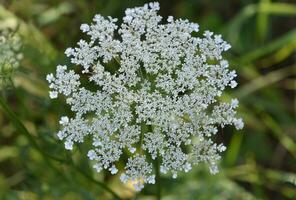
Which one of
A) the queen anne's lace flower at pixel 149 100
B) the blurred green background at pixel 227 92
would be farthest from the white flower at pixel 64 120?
the blurred green background at pixel 227 92

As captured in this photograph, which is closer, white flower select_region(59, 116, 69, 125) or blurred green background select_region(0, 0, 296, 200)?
white flower select_region(59, 116, 69, 125)

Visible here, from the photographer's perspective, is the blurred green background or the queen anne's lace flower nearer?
the queen anne's lace flower

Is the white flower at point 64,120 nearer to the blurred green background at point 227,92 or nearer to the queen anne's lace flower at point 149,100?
the queen anne's lace flower at point 149,100

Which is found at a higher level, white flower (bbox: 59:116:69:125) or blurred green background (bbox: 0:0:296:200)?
blurred green background (bbox: 0:0:296:200)

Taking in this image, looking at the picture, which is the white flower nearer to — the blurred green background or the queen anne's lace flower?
the queen anne's lace flower

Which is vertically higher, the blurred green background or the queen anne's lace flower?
the blurred green background

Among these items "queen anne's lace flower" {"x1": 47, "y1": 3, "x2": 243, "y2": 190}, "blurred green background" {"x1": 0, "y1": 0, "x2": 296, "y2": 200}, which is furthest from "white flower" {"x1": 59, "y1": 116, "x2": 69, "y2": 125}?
"blurred green background" {"x1": 0, "y1": 0, "x2": 296, "y2": 200}
